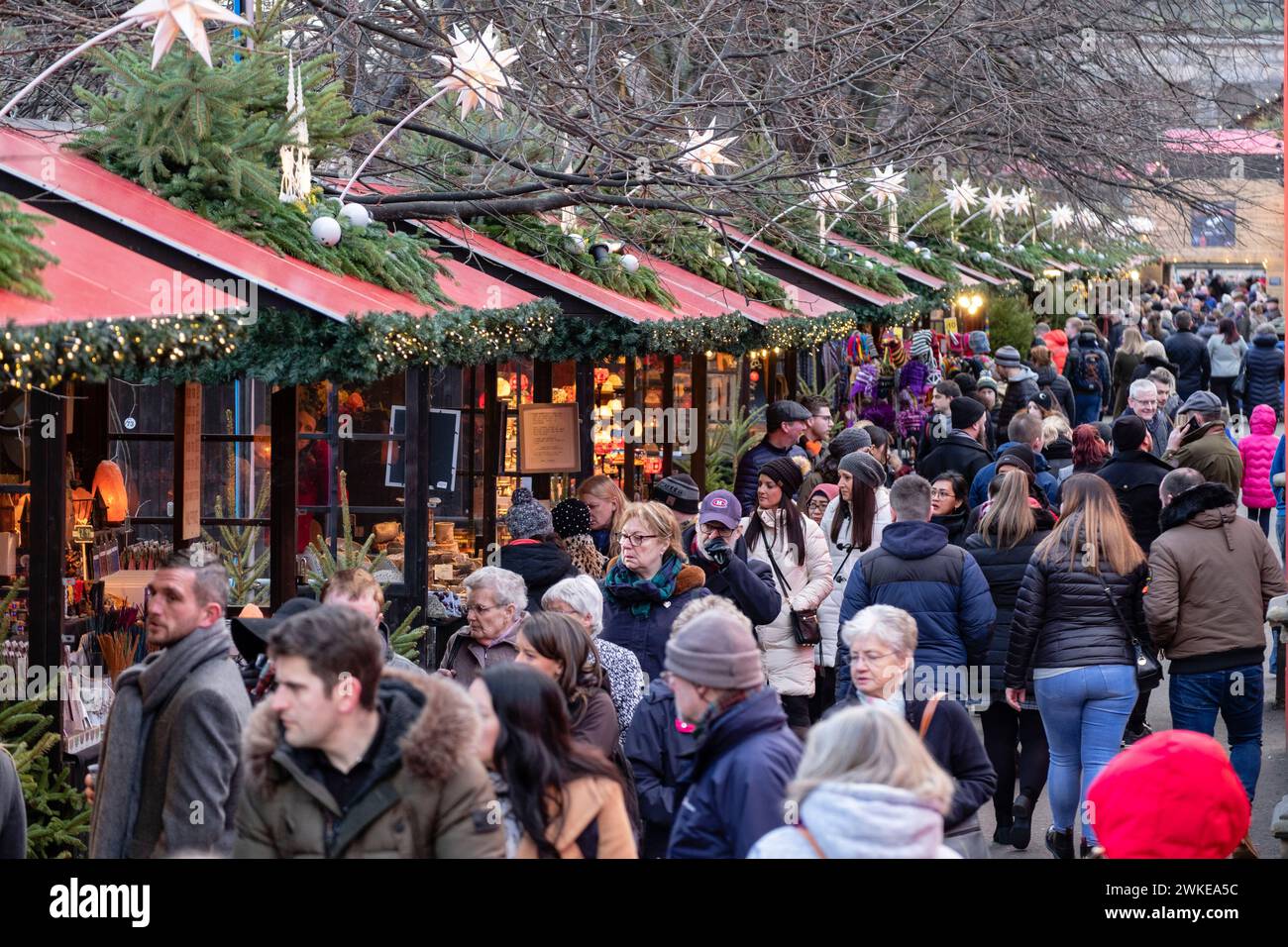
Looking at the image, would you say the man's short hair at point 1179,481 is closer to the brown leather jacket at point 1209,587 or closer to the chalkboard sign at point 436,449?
the brown leather jacket at point 1209,587

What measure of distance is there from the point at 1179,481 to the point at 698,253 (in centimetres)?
A: 626

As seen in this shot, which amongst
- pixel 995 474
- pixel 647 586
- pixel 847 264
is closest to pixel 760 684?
pixel 647 586

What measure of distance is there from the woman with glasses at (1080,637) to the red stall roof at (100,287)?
359 cm

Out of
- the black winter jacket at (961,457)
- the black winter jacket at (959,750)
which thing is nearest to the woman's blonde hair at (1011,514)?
the black winter jacket at (959,750)

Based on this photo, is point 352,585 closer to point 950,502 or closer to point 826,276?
point 950,502

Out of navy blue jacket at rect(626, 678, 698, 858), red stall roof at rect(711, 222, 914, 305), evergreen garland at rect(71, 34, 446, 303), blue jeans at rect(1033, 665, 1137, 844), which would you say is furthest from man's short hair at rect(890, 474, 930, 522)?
red stall roof at rect(711, 222, 914, 305)

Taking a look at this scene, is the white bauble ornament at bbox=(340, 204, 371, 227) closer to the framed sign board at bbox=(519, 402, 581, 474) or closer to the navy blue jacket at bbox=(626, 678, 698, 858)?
the framed sign board at bbox=(519, 402, 581, 474)

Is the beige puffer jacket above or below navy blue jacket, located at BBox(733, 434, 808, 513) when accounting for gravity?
below

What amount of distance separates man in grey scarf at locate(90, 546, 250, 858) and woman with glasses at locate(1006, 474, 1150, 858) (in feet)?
12.4

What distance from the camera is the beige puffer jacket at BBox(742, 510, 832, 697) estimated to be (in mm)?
8398
